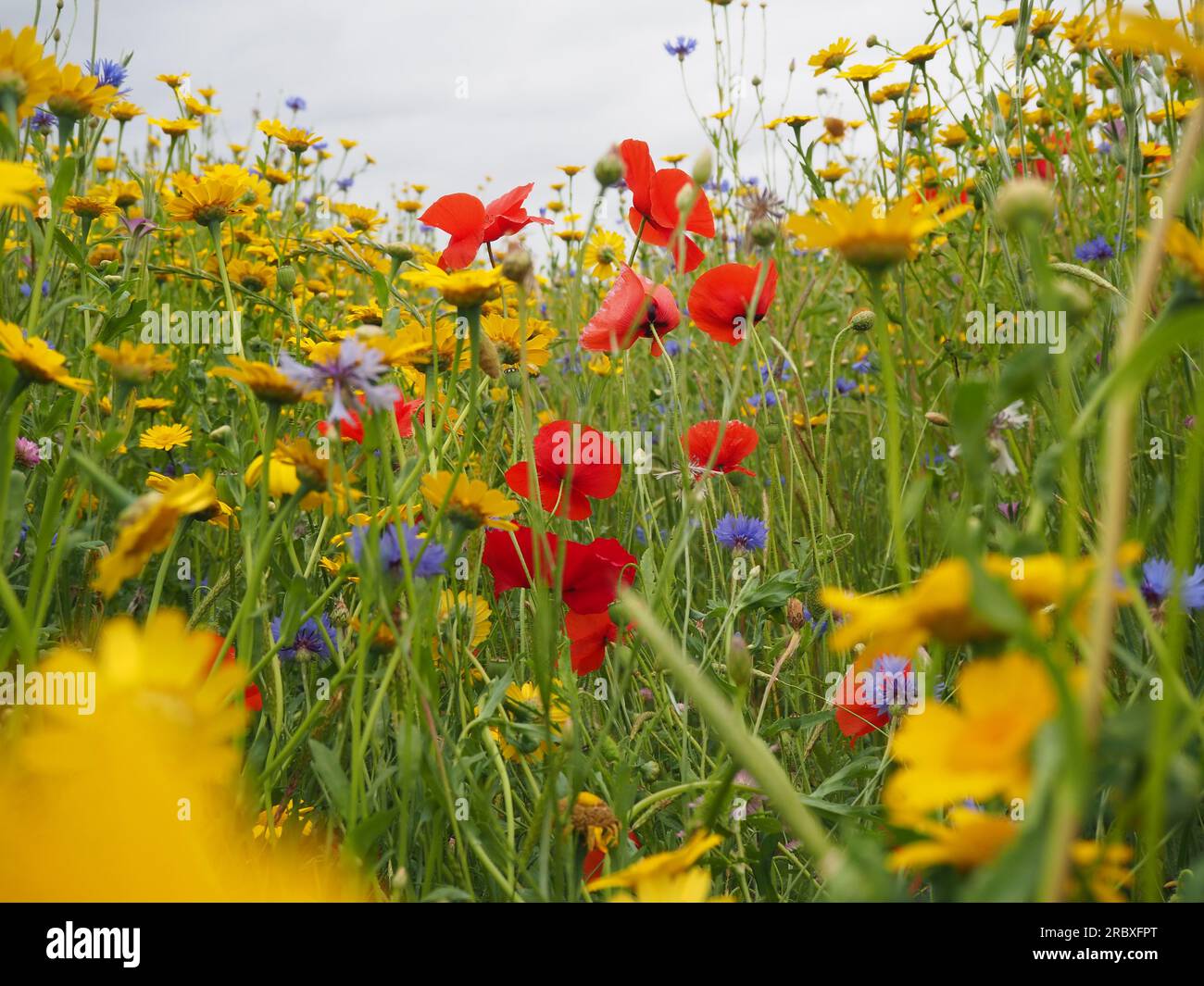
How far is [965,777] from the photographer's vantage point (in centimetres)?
26

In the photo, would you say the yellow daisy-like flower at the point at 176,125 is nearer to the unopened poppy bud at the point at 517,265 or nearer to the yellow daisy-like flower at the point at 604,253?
the yellow daisy-like flower at the point at 604,253

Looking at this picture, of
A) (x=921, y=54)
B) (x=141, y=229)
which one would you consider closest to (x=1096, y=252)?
(x=921, y=54)

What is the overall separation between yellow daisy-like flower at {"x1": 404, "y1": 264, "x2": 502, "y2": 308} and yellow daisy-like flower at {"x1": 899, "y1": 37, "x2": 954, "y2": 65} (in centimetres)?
99

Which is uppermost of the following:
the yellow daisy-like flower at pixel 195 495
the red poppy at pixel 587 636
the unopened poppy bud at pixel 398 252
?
the unopened poppy bud at pixel 398 252

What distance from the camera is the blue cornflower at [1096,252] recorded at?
1.36 m

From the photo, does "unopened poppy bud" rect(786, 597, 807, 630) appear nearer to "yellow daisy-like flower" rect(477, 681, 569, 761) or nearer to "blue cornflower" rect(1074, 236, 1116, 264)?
"yellow daisy-like flower" rect(477, 681, 569, 761)

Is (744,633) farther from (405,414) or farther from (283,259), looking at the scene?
(283,259)

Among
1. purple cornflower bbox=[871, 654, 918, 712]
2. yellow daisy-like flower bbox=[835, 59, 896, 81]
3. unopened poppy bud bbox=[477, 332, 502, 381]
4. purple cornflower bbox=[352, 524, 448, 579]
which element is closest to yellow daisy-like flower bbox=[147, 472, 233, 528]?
purple cornflower bbox=[352, 524, 448, 579]

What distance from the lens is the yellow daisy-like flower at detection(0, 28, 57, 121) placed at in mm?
624

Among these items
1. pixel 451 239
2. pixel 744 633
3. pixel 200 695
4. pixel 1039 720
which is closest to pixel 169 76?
pixel 451 239

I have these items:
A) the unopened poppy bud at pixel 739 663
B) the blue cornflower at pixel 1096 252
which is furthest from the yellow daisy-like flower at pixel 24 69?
the blue cornflower at pixel 1096 252

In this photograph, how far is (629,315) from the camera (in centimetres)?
89

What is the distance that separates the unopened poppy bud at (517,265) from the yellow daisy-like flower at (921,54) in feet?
3.29

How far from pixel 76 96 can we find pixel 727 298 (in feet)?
2.10
